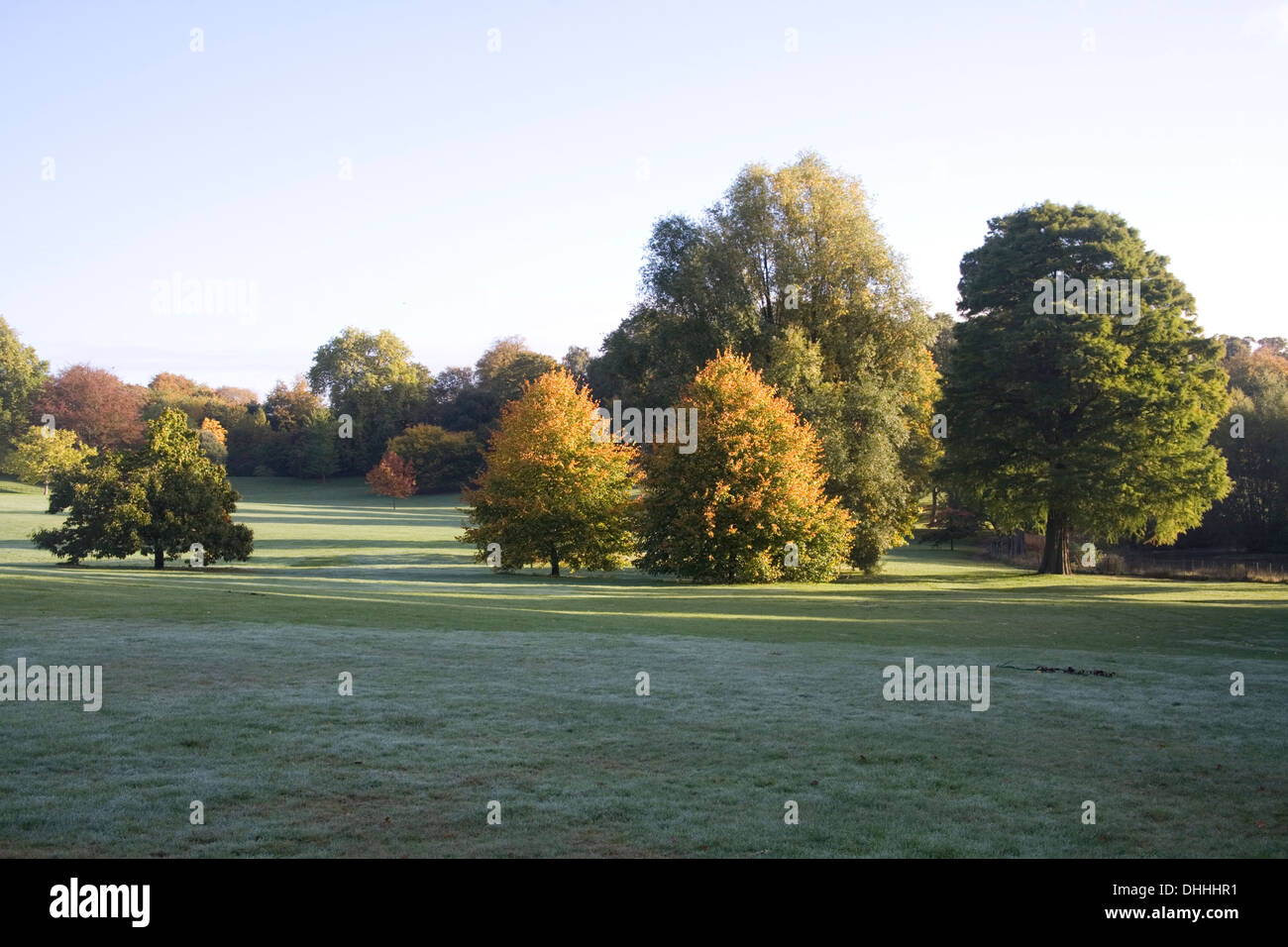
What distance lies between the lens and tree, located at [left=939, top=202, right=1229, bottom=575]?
3562 centimetres

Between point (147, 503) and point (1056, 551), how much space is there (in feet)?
112

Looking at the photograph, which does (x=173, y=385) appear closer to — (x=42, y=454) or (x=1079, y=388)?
(x=42, y=454)

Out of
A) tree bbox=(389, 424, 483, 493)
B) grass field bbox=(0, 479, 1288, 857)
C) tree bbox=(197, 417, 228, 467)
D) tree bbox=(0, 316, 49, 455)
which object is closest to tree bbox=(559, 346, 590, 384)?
tree bbox=(389, 424, 483, 493)

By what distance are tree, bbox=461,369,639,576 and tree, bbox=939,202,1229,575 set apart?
44.4 ft

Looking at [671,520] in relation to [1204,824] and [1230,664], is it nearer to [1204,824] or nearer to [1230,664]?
[1230,664]

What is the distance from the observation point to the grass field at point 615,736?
7035 mm

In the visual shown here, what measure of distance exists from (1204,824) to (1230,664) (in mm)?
10055

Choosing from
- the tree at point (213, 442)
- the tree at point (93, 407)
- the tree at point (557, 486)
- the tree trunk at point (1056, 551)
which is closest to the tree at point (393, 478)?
the tree at point (213, 442)

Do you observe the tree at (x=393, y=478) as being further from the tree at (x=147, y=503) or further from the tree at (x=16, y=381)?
the tree at (x=147, y=503)

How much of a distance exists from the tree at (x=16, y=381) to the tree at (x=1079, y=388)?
92260 millimetres

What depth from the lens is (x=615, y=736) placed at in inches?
396

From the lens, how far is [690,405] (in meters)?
35.6

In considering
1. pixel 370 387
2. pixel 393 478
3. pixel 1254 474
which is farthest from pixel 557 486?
pixel 370 387
